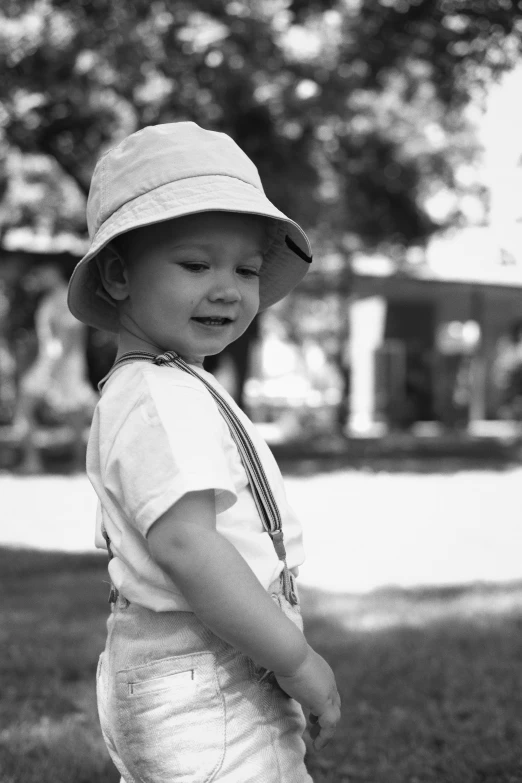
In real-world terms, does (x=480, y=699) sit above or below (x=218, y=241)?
below

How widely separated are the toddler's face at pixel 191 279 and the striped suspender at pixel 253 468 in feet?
0.16

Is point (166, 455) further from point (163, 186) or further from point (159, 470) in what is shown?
point (163, 186)

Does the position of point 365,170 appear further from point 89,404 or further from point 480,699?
point 480,699

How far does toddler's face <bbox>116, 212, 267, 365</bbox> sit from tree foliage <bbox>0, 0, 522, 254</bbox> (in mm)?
4581

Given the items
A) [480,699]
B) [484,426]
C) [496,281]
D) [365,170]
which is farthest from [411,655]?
[484,426]

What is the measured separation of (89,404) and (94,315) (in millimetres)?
10405

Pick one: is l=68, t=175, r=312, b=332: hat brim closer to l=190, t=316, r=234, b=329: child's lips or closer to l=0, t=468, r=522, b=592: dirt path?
l=190, t=316, r=234, b=329: child's lips

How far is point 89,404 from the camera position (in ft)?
39.6

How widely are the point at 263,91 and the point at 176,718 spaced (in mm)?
9648

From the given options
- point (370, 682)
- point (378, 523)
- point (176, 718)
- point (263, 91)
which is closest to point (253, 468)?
point (176, 718)

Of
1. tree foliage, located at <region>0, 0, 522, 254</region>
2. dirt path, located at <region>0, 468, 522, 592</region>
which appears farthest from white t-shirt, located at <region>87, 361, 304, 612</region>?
tree foliage, located at <region>0, 0, 522, 254</region>

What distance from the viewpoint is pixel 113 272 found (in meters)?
1.69

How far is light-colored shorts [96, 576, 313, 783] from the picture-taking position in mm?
1490

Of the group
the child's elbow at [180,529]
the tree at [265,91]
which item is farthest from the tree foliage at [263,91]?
the child's elbow at [180,529]
